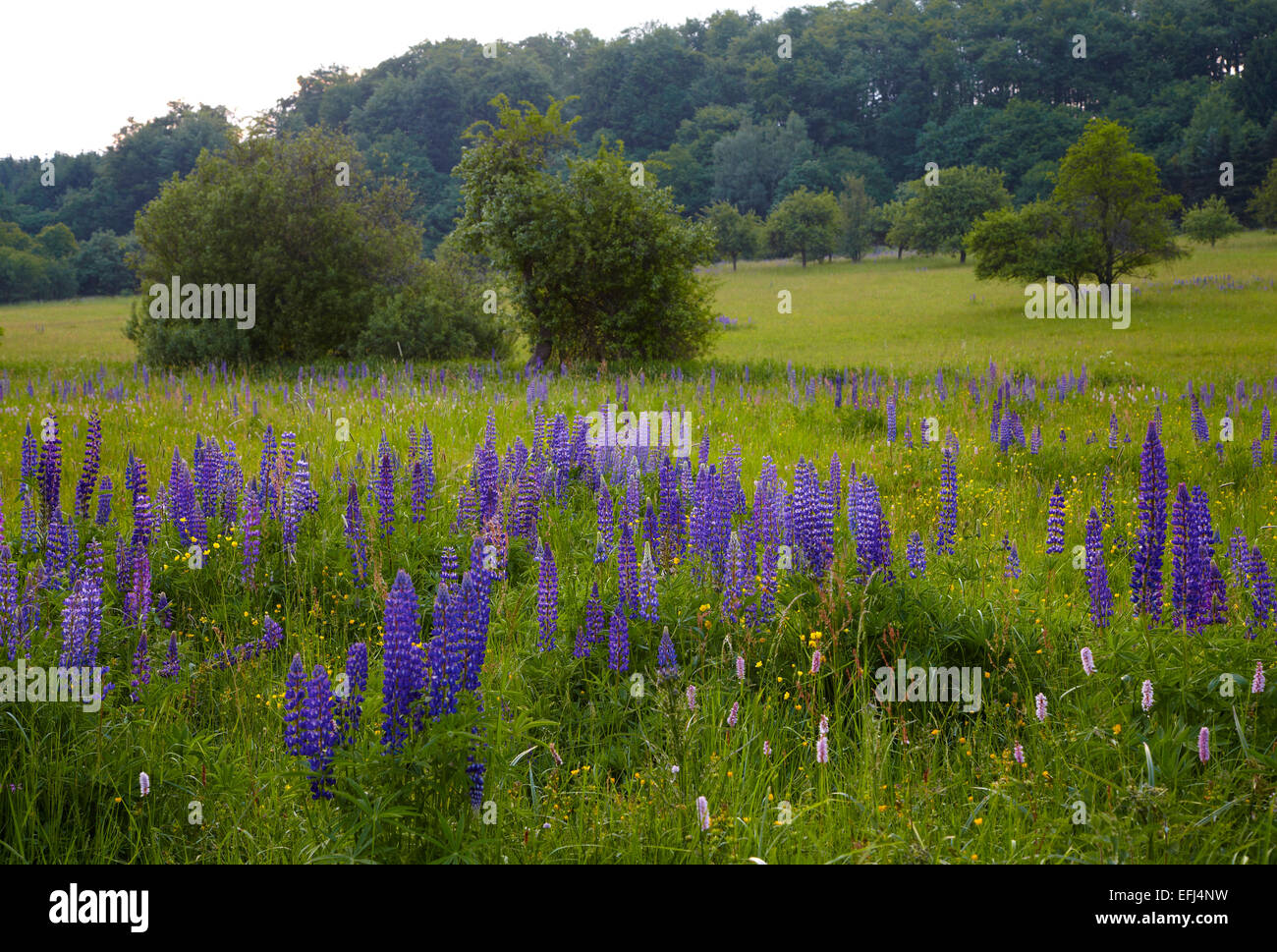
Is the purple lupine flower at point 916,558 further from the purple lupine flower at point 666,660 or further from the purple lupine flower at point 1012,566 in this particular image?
the purple lupine flower at point 666,660

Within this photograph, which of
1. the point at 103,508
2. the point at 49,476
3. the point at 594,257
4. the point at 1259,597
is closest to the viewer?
the point at 1259,597

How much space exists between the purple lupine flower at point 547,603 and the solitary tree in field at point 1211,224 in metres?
70.0

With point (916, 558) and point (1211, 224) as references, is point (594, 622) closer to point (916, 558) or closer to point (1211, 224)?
point (916, 558)

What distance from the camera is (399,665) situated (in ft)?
10.1

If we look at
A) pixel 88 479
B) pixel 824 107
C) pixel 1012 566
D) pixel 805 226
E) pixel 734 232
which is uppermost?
pixel 824 107

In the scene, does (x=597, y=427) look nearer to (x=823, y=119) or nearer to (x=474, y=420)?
(x=474, y=420)

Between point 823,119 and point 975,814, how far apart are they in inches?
5086

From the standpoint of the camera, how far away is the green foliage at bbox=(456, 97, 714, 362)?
20.9 metres

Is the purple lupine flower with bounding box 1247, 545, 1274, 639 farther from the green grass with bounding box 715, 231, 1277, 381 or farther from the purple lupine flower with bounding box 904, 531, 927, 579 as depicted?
the green grass with bounding box 715, 231, 1277, 381

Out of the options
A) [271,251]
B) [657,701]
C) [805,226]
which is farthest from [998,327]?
[805,226]

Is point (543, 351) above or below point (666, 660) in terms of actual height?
above

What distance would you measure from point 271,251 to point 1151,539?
2346 cm

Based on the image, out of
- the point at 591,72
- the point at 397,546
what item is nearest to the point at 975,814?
the point at 397,546
